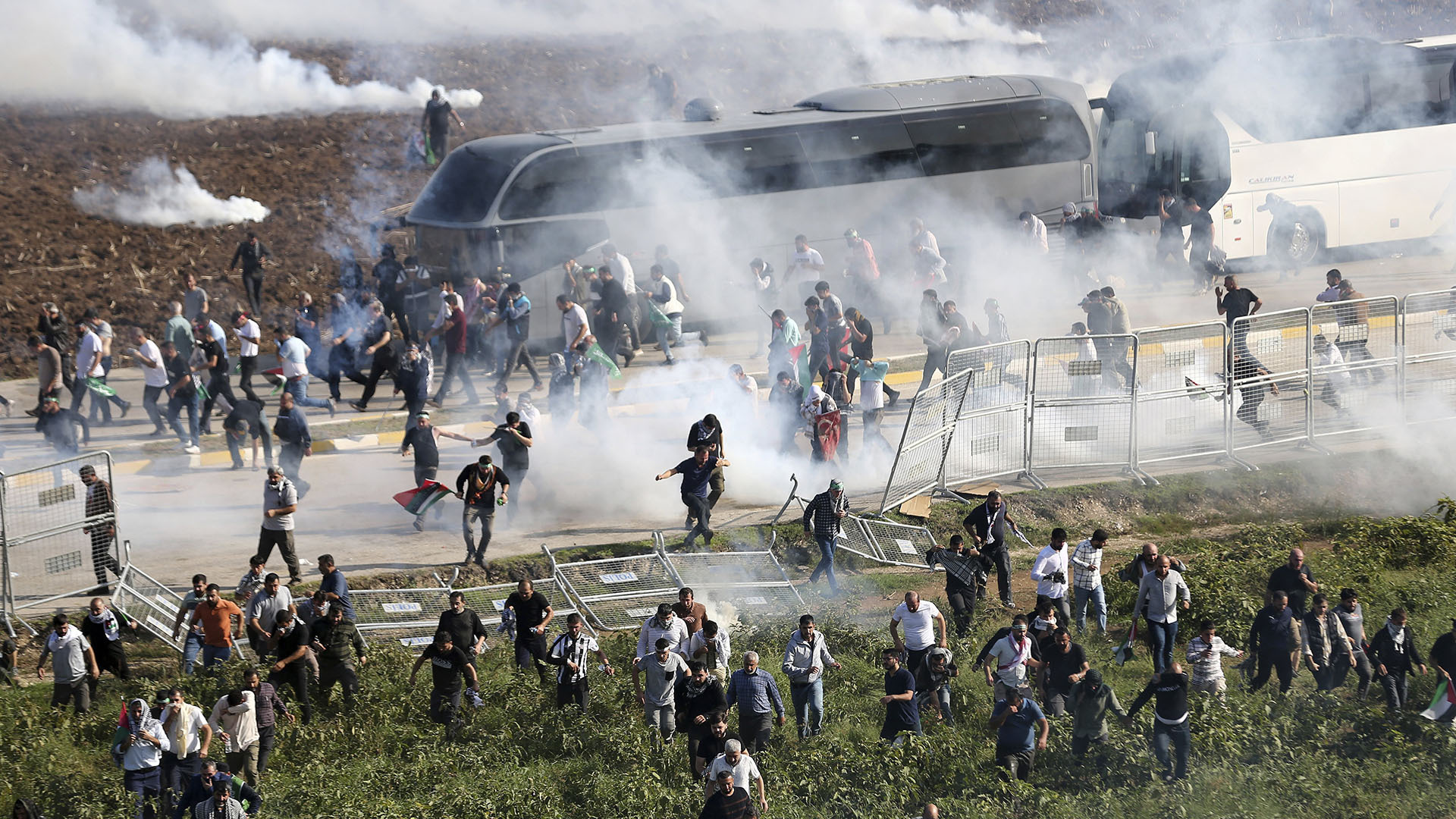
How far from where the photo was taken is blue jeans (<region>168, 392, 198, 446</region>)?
50.3 feet

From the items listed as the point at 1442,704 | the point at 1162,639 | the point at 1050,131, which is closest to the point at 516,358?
the point at 1162,639

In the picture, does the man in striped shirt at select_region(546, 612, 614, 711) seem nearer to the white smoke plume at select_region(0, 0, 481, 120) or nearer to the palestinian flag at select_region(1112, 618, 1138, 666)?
the palestinian flag at select_region(1112, 618, 1138, 666)

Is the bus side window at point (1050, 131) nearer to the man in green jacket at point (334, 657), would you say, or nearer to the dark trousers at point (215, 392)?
the dark trousers at point (215, 392)

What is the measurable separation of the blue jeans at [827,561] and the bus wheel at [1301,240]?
13.5 metres

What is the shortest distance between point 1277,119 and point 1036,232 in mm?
4684

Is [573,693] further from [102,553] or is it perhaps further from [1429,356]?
[1429,356]

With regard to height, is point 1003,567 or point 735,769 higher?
point 1003,567

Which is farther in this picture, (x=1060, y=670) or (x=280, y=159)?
(x=280, y=159)

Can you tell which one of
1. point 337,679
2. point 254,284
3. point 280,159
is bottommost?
point 337,679

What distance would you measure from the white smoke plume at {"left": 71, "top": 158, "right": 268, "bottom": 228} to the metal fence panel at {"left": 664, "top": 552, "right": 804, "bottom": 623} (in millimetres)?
14946

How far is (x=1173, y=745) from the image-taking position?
31.1ft

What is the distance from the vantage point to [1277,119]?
883 inches

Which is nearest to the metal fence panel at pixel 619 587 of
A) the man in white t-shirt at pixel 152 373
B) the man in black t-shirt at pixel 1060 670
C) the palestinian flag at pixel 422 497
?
the palestinian flag at pixel 422 497

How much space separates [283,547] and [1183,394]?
8.63m
